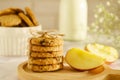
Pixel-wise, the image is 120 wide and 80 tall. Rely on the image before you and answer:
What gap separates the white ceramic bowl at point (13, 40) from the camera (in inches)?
40.7

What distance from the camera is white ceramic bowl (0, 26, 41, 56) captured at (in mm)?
1033

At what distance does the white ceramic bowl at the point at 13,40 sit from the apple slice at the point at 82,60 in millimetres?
250

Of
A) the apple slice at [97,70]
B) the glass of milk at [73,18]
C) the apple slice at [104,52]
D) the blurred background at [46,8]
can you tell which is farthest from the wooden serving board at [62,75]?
the blurred background at [46,8]

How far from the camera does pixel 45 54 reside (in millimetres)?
792

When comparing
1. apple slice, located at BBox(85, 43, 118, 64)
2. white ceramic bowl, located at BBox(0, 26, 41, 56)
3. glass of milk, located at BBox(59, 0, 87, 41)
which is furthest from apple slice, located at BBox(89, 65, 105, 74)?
glass of milk, located at BBox(59, 0, 87, 41)

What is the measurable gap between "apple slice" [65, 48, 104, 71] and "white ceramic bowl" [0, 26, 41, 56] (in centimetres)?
25

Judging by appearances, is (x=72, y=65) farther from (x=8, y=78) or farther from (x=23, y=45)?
(x=23, y=45)

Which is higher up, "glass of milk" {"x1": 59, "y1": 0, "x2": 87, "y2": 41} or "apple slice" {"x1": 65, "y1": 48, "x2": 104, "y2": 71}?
"glass of milk" {"x1": 59, "y1": 0, "x2": 87, "y2": 41}

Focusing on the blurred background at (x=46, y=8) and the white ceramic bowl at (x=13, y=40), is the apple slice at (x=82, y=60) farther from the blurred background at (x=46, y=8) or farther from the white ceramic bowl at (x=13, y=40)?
the blurred background at (x=46, y=8)

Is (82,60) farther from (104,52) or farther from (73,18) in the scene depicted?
(73,18)

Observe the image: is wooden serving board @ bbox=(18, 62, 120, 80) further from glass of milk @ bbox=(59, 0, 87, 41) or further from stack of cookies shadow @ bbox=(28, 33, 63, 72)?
glass of milk @ bbox=(59, 0, 87, 41)

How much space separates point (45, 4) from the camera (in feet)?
4.81

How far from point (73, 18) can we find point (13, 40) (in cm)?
31

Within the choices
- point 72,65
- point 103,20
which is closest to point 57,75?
point 72,65
